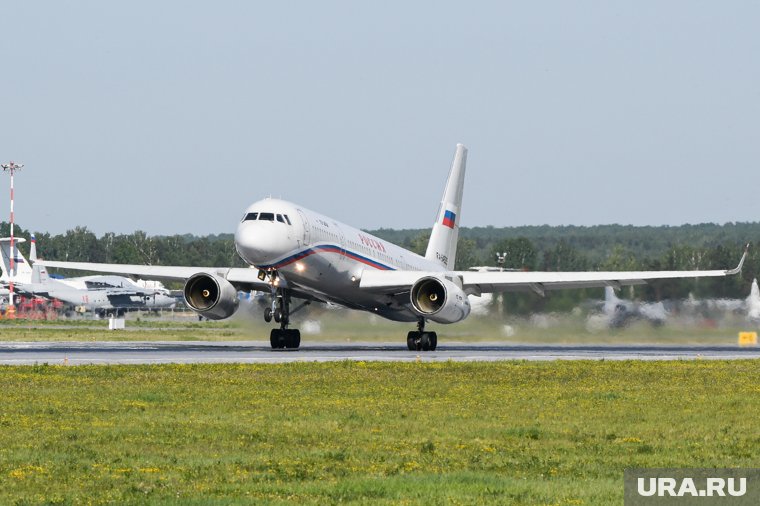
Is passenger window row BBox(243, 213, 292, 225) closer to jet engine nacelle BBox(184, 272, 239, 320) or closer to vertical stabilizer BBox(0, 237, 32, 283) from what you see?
jet engine nacelle BBox(184, 272, 239, 320)

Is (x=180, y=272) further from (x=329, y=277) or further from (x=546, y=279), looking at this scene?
(x=546, y=279)

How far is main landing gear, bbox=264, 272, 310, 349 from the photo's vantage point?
46709 millimetres

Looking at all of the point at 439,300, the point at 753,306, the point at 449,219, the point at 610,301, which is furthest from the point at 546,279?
the point at 449,219

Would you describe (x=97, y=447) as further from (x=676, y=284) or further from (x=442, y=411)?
(x=676, y=284)

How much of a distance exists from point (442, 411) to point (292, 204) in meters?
24.9

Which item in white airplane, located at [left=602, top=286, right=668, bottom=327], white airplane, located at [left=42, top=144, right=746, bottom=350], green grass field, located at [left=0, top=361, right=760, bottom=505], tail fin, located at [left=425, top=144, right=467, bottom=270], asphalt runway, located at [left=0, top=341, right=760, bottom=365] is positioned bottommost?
green grass field, located at [left=0, top=361, right=760, bottom=505]

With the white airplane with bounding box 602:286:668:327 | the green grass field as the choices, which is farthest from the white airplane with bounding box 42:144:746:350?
the green grass field

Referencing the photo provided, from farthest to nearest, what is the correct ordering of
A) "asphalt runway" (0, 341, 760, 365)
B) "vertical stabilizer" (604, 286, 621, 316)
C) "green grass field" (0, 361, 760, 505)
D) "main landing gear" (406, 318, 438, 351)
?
"vertical stabilizer" (604, 286, 621, 316) < "main landing gear" (406, 318, 438, 351) < "asphalt runway" (0, 341, 760, 365) < "green grass field" (0, 361, 760, 505)

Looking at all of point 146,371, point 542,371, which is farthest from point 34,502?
point 542,371

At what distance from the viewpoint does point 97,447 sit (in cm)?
1773

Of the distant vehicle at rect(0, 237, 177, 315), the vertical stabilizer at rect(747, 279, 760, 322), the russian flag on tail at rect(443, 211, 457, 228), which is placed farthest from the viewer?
the distant vehicle at rect(0, 237, 177, 315)

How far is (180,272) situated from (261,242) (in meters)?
7.79

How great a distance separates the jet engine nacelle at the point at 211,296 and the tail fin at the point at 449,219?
1598 centimetres

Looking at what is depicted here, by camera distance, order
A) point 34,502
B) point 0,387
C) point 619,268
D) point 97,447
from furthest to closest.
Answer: point 619,268, point 0,387, point 97,447, point 34,502
